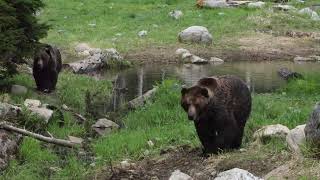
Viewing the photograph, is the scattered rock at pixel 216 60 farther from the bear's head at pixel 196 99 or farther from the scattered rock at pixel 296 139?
the bear's head at pixel 196 99

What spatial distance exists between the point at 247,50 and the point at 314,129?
17.0 metres

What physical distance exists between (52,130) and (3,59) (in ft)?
6.68

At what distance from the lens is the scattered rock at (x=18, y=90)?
1379 centimetres

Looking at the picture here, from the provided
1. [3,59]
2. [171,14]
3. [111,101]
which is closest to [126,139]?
[3,59]

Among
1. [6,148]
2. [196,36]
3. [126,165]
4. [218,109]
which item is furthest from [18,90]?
[196,36]

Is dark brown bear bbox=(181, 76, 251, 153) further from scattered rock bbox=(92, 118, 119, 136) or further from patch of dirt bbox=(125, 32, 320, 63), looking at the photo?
patch of dirt bbox=(125, 32, 320, 63)

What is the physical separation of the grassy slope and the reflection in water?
10.2ft

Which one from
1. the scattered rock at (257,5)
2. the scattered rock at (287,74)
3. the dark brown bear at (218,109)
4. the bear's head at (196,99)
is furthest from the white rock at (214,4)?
the bear's head at (196,99)

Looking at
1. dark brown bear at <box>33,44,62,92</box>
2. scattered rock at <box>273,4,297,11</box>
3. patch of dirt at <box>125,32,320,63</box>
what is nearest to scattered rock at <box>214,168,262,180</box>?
dark brown bear at <box>33,44,62,92</box>

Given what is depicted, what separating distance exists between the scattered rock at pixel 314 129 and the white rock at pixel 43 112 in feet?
17.7

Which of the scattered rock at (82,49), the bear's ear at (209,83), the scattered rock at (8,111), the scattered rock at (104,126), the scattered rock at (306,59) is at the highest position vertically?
the bear's ear at (209,83)

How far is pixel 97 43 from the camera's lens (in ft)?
80.2

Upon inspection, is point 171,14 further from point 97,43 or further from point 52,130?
point 52,130

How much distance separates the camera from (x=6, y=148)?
9.73 m
